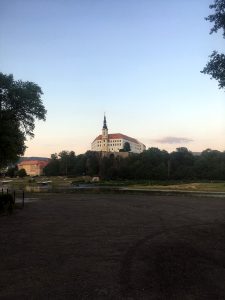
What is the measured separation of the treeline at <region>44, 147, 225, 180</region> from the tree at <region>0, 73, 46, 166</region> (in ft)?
261

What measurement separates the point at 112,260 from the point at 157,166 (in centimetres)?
10770

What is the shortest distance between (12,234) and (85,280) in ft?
24.6

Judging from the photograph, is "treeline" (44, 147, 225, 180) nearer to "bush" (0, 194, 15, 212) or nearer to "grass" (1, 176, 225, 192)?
"grass" (1, 176, 225, 192)

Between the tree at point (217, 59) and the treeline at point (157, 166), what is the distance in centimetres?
9300

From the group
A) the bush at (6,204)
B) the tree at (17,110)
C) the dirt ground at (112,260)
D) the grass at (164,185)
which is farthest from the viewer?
the grass at (164,185)

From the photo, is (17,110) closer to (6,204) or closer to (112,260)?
(6,204)

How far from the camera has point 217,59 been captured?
1536 centimetres

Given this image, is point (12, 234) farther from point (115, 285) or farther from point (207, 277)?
point (207, 277)

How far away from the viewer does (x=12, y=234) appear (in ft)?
50.2

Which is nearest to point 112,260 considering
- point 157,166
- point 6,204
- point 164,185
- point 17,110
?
point 6,204

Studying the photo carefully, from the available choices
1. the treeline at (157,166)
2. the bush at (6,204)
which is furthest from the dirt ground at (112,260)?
the treeline at (157,166)

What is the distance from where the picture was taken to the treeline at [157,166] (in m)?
109

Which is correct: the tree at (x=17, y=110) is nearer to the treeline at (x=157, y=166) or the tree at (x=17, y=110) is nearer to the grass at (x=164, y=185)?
the grass at (x=164, y=185)

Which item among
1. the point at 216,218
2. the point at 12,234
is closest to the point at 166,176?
the point at 216,218
